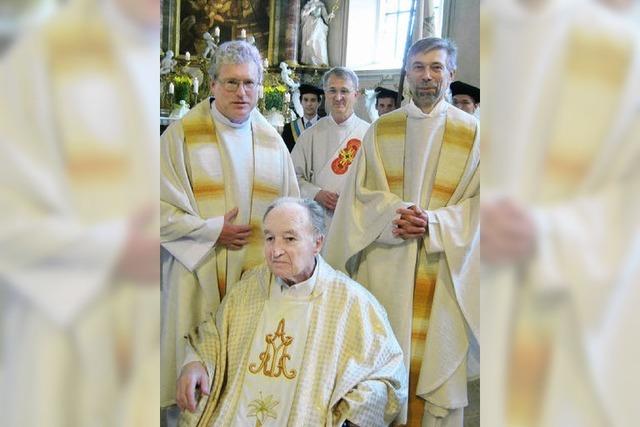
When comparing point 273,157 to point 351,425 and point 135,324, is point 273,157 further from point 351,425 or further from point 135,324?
point 135,324

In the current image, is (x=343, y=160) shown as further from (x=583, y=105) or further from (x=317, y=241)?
(x=583, y=105)

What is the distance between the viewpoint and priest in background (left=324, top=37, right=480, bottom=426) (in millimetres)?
2775

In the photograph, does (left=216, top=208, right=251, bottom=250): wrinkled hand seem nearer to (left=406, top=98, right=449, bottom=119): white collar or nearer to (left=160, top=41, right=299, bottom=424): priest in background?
(left=160, top=41, right=299, bottom=424): priest in background

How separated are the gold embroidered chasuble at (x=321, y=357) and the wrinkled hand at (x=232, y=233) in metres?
0.16

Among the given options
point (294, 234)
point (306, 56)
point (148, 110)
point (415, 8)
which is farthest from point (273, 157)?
point (306, 56)

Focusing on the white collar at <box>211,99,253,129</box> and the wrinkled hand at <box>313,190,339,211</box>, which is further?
the wrinkled hand at <box>313,190,339,211</box>

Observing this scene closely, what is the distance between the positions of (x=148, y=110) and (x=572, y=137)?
80 centimetres

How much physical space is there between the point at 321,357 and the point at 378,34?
5286 millimetres

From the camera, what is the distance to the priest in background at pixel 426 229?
2.78 m

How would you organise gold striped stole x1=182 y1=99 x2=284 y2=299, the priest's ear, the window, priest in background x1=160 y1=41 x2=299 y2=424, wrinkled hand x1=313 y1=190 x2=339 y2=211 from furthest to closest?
the window → wrinkled hand x1=313 y1=190 x2=339 y2=211 → gold striped stole x1=182 y1=99 x2=284 y2=299 → priest in background x1=160 y1=41 x2=299 y2=424 → the priest's ear

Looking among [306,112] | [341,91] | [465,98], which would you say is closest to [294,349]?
[341,91]

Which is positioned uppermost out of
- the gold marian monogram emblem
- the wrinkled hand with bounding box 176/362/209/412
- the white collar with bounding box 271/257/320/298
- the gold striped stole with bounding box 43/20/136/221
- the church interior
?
the church interior

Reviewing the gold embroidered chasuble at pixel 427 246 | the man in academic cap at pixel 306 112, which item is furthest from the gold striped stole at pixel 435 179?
the man in academic cap at pixel 306 112

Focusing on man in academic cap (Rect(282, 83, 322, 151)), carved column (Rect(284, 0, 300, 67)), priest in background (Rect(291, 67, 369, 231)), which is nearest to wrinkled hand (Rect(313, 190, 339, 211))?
priest in background (Rect(291, 67, 369, 231))
